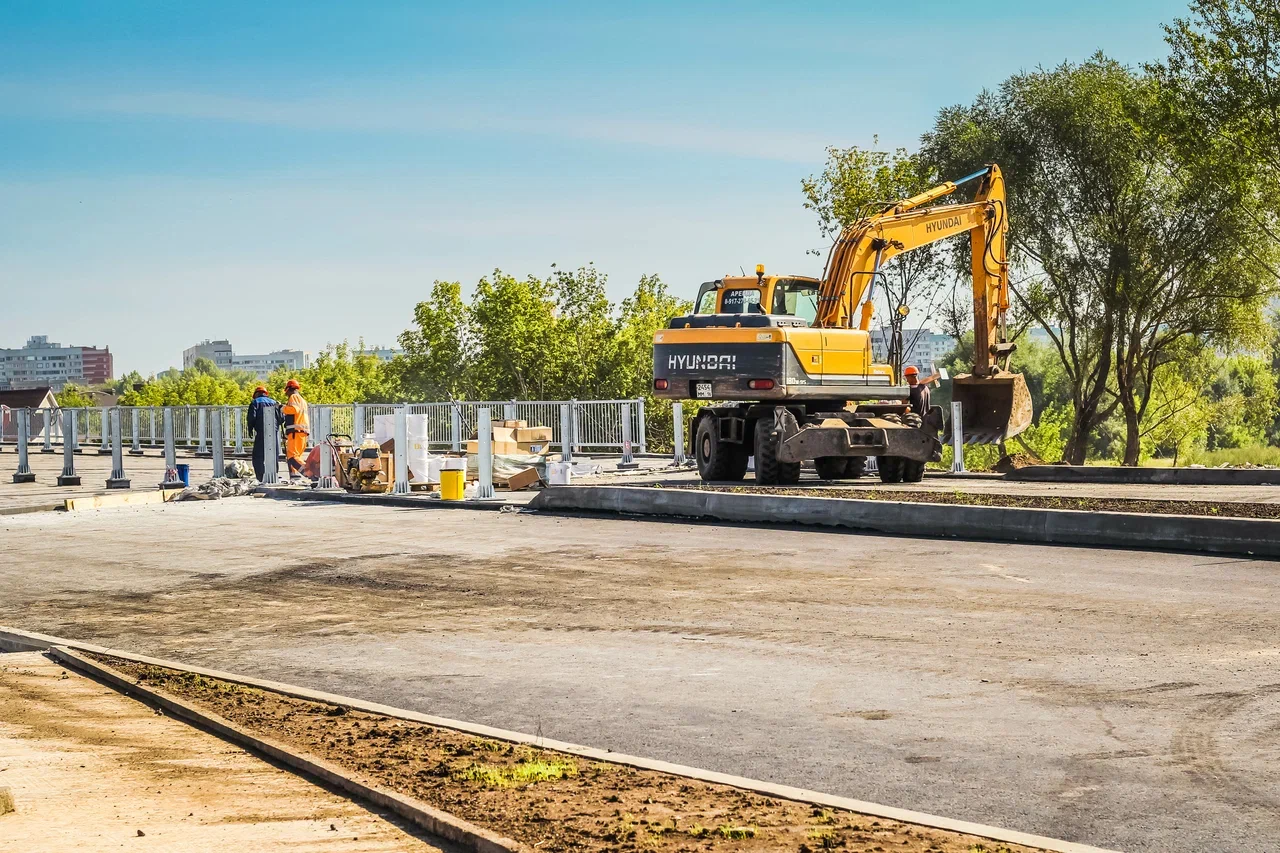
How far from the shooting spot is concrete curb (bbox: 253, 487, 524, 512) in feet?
76.2

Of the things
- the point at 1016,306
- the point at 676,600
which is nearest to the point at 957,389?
the point at 676,600

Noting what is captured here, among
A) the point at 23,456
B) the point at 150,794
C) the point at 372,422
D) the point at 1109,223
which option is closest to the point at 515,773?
the point at 150,794

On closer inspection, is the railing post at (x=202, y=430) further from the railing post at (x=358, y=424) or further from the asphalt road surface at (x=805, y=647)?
the asphalt road surface at (x=805, y=647)

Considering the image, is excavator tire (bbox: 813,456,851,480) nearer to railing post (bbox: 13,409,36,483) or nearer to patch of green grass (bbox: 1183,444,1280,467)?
railing post (bbox: 13,409,36,483)

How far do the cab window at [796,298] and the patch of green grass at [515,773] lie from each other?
61.8 feet

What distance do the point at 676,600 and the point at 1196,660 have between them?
182 inches

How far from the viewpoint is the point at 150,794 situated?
19.9 ft

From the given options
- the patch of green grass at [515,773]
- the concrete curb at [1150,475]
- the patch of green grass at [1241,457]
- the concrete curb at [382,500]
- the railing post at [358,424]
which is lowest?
the patch of green grass at [1241,457]

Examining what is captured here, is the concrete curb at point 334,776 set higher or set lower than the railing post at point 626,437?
lower

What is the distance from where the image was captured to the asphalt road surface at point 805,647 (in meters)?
6.32

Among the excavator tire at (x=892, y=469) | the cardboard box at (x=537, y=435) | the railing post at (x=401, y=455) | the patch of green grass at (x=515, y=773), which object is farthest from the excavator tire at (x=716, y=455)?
the patch of green grass at (x=515, y=773)

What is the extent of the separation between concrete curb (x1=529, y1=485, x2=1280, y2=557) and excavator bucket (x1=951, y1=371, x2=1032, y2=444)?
876 centimetres

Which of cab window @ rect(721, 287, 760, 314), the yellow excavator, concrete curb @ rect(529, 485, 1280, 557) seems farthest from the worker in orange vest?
→ concrete curb @ rect(529, 485, 1280, 557)

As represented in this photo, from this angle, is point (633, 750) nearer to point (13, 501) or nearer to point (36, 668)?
point (36, 668)
